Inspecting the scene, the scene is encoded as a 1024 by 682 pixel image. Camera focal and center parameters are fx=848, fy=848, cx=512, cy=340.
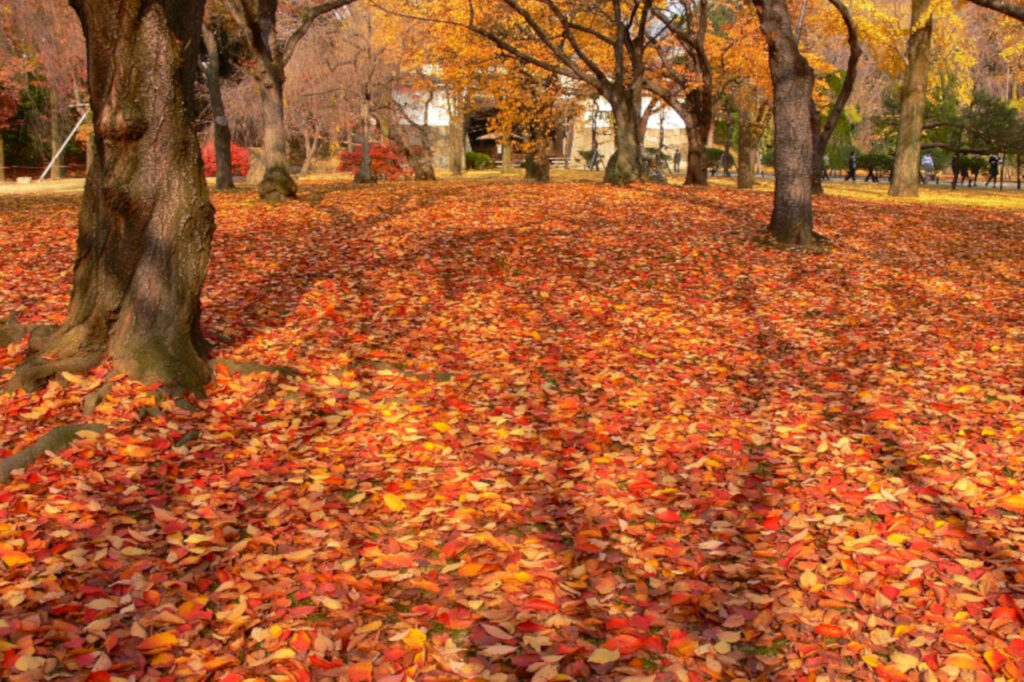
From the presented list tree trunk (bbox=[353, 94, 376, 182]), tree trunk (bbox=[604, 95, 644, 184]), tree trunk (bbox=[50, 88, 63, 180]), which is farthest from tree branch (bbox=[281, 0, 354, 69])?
tree trunk (bbox=[50, 88, 63, 180])

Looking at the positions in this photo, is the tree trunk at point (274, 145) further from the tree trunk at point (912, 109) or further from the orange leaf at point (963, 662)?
the orange leaf at point (963, 662)

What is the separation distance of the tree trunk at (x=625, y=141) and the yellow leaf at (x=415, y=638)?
16877 millimetres

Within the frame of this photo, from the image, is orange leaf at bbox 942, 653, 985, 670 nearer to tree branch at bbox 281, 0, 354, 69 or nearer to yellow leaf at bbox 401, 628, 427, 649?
yellow leaf at bbox 401, 628, 427, 649

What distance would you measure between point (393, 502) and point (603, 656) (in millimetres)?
1741

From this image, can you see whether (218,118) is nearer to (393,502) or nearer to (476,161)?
(393,502)

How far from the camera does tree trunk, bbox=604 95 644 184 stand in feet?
64.4

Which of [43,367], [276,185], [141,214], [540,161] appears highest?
[540,161]

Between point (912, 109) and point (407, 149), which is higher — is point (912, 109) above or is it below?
above

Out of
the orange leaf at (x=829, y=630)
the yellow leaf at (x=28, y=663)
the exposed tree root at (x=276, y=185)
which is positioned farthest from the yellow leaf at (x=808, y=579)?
the exposed tree root at (x=276, y=185)

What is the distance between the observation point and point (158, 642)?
347 centimetres

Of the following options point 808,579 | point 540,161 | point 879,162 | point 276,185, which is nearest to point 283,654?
point 808,579

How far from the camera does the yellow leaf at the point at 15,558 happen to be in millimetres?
3930

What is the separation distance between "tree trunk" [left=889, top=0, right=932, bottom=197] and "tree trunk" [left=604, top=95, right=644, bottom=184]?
286 inches

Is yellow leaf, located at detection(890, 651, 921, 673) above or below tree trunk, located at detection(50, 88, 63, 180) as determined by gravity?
below
